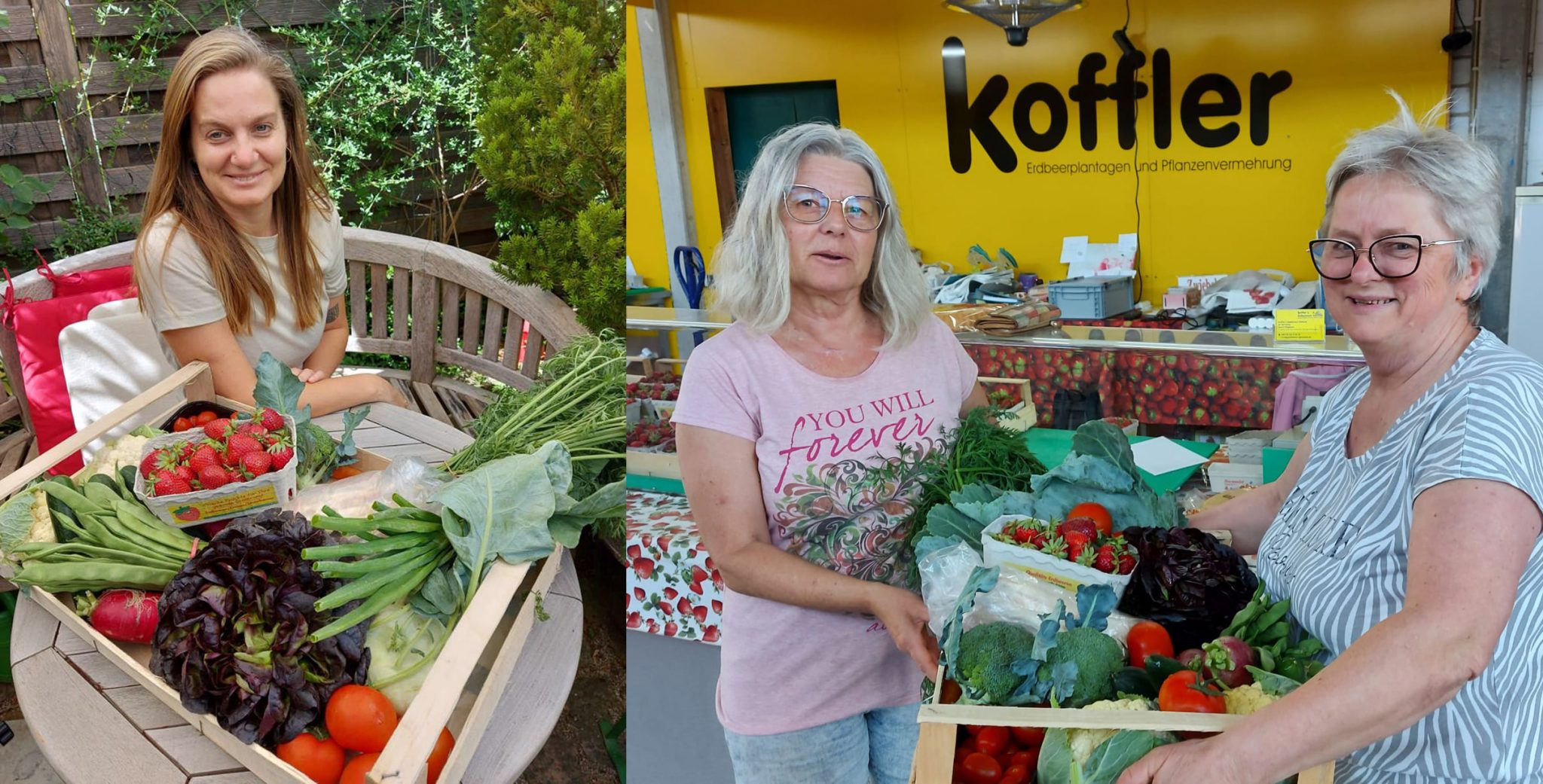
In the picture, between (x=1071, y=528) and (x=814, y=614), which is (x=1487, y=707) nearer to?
(x=1071, y=528)

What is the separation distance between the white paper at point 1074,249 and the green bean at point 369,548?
100 inches

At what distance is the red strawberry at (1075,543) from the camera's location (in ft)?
3.88

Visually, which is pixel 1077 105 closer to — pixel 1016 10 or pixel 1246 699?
pixel 1016 10

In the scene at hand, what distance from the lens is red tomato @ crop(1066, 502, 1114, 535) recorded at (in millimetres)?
1272

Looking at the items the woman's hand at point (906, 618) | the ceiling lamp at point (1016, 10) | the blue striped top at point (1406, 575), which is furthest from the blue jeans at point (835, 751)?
the ceiling lamp at point (1016, 10)

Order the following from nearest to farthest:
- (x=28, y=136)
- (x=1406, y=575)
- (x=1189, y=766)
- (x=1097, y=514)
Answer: (x=1189, y=766)
(x=1406, y=575)
(x=1097, y=514)
(x=28, y=136)

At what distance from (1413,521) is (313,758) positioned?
1157 millimetres

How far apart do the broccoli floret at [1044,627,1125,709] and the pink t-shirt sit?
1.47 ft

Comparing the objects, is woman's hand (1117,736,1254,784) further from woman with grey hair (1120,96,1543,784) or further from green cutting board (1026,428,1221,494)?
green cutting board (1026,428,1221,494)

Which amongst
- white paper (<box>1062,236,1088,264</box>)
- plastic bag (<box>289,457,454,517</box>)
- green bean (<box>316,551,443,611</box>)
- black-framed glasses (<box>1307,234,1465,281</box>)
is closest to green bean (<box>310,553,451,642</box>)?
green bean (<box>316,551,443,611</box>)

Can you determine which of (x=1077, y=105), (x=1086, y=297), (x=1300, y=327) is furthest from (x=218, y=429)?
(x=1077, y=105)

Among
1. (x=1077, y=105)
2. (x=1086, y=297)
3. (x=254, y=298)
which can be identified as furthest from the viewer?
(x=1077, y=105)

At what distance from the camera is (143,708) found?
52.9 inches

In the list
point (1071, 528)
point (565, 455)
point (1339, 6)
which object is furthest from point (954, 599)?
point (1339, 6)
